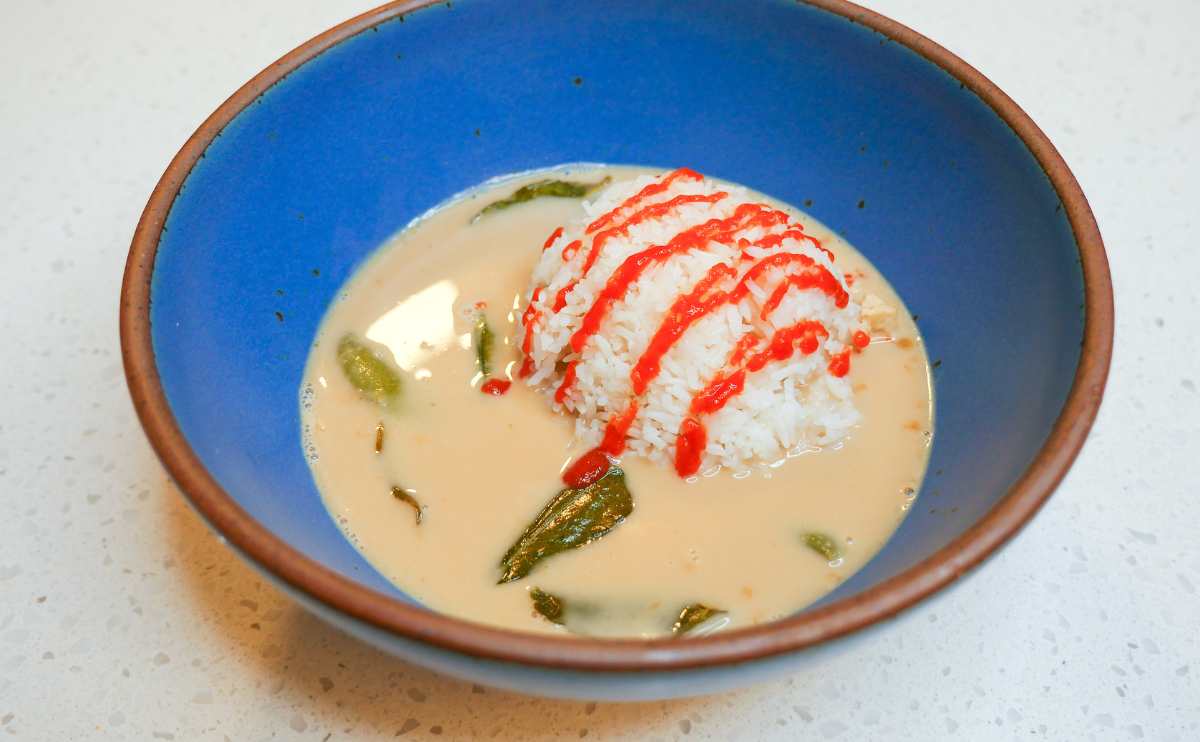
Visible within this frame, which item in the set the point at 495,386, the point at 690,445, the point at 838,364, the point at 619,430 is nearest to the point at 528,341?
the point at 495,386

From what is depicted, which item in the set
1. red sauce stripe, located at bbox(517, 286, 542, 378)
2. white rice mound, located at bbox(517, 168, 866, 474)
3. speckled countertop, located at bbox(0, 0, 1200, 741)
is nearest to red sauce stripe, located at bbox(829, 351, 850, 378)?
white rice mound, located at bbox(517, 168, 866, 474)

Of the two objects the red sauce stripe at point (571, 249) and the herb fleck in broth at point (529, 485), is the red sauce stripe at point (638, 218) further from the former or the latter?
the herb fleck in broth at point (529, 485)

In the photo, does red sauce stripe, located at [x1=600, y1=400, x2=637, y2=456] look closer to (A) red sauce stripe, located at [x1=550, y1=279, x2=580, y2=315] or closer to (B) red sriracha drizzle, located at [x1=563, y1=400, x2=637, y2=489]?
(B) red sriracha drizzle, located at [x1=563, y1=400, x2=637, y2=489]

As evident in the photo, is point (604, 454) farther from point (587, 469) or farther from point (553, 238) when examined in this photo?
point (553, 238)

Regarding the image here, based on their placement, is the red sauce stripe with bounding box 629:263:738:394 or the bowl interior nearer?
the bowl interior

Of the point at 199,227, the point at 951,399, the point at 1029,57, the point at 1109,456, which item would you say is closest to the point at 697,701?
the point at 951,399

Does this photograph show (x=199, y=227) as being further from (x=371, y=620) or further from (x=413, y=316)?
(x=371, y=620)
